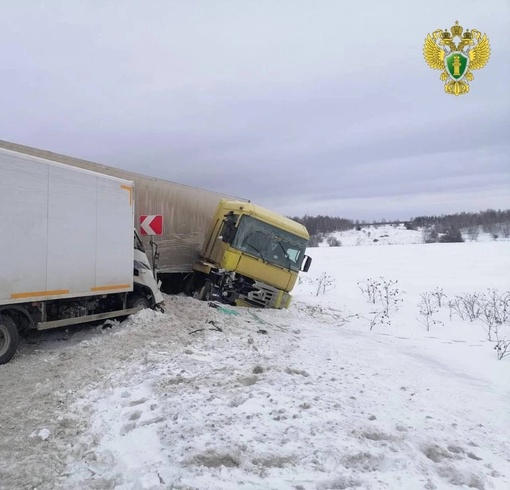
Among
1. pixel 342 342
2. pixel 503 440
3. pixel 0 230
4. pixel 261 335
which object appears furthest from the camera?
pixel 342 342

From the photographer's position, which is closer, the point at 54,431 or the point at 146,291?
the point at 54,431

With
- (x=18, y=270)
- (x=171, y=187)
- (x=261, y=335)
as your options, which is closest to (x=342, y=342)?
(x=261, y=335)

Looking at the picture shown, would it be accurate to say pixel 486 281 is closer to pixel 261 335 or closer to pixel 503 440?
pixel 261 335

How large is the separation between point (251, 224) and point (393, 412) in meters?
7.65

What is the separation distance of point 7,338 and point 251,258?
21.2 ft

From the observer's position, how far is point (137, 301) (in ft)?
28.7

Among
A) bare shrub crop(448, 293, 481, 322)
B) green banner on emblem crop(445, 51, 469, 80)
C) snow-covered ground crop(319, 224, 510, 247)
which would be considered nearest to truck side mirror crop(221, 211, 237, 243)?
green banner on emblem crop(445, 51, 469, 80)

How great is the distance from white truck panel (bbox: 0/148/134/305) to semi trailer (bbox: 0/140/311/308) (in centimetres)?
262

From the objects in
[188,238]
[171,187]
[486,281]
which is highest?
[171,187]

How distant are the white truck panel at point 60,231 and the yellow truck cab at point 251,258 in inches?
141

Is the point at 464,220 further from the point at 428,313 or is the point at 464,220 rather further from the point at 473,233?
the point at 428,313

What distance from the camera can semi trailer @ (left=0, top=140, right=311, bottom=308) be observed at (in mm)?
11445

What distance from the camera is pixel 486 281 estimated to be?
21.3 meters

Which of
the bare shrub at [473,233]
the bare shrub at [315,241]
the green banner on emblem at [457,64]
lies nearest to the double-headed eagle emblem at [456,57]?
the green banner on emblem at [457,64]
